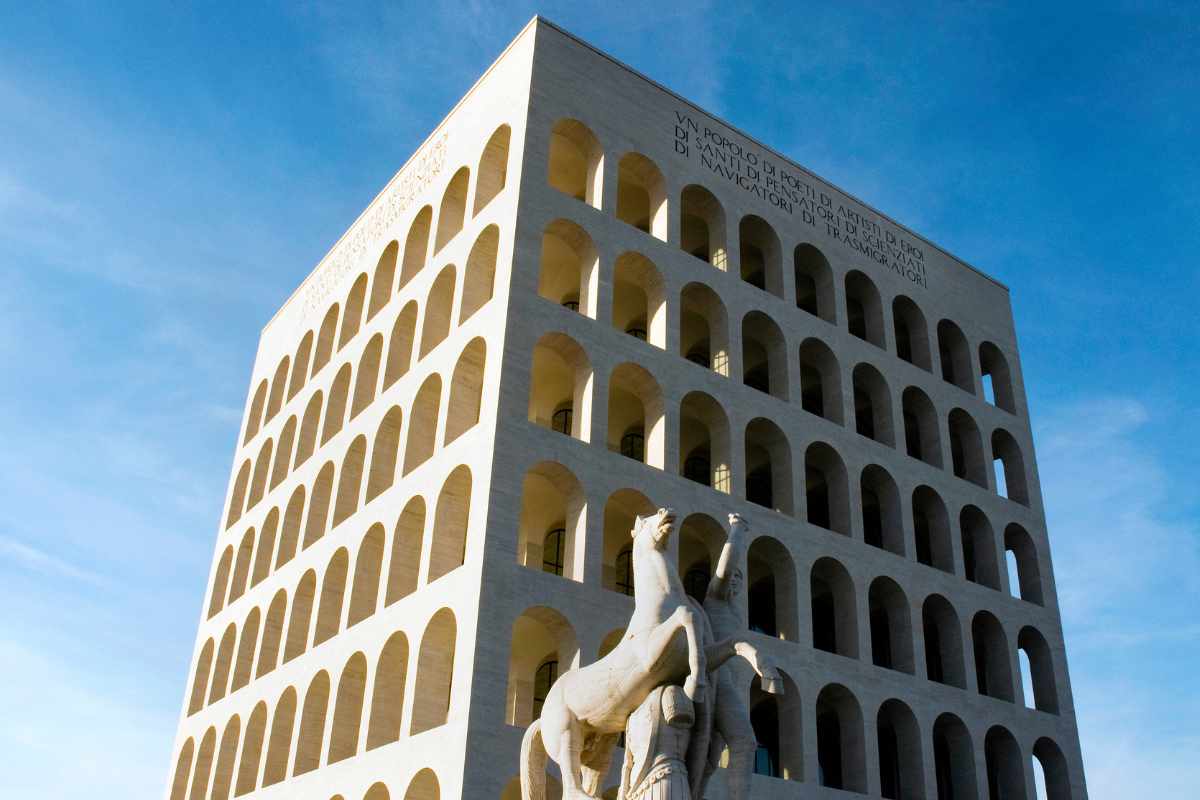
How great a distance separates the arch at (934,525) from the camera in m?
40.3

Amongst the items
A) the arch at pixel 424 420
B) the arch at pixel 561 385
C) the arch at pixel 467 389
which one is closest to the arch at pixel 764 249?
the arch at pixel 561 385

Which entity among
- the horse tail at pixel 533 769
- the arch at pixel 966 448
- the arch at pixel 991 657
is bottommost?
the horse tail at pixel 533 769

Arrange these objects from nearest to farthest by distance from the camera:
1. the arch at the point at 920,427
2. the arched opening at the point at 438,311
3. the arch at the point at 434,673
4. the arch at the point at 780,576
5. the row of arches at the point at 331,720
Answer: the arch at the point at 434,673 < the row of arches at the point at 331,720 < the arch at the point at 780,576 < the arched opening at the point at 438,311 < the arch at the point at 920,427

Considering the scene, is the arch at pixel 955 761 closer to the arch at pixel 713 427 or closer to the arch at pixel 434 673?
the arch at pixel 713 427

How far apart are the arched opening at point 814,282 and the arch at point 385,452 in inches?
584

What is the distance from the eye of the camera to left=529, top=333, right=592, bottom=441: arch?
3322 cm

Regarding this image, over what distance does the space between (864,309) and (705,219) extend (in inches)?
299

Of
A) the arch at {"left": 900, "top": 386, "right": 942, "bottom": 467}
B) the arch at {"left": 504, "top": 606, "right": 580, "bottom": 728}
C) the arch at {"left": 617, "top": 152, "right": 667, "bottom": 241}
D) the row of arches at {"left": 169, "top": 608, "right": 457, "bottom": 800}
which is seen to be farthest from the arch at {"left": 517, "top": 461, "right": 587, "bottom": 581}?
the arch at {"left": 900, "top": 386, "right": 942, "bottom": 467}

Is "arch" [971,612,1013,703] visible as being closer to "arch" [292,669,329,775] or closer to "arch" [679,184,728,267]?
"arch" [679,184,728,267]

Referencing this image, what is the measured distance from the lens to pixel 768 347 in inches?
1565

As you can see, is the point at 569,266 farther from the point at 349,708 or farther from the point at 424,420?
the point at 349,708

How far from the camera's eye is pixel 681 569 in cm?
3775

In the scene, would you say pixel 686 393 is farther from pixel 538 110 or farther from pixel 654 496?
pixel 538 110

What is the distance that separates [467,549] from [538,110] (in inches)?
559
